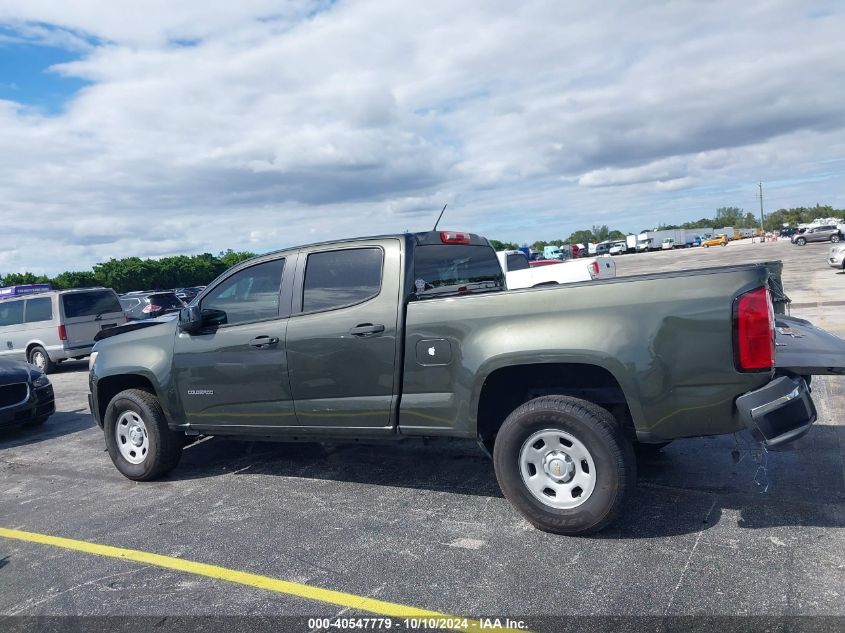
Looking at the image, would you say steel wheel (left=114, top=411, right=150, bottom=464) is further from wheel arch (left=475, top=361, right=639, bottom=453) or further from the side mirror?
wheel arch (left=475, top=361, right=639, bottom=453)

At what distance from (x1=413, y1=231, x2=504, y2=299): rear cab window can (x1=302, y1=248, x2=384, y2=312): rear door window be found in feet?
1.01

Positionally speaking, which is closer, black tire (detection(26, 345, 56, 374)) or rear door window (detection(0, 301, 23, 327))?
black tire (detection(26, 345, 56, 374))

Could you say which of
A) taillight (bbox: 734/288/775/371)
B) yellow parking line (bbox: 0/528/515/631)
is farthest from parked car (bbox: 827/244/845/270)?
yellow parking line (bbox: 0/528/515/631)

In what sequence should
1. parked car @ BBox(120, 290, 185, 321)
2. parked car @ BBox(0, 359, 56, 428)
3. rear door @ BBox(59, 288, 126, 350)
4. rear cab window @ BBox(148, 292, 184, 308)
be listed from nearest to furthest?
1. parked car @ BBox(0, 359, 56, 428)
2. rear door @ BBox(59, 288, 126, 350)
3. parked car @ BBox(120, 290, 185, 321)
4. rear cab window @ BBox(148, 292, 184, 308)

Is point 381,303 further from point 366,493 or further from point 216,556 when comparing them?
point 216,556

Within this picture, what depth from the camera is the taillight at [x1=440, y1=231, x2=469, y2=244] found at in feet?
17.1

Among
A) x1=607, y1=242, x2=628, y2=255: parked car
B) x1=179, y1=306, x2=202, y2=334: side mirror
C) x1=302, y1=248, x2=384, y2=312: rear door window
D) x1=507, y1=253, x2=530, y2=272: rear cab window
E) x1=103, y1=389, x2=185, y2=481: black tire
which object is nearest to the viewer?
x1=302, y1=248, x2=384, y2=312: rear door window

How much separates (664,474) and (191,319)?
12.7 feet

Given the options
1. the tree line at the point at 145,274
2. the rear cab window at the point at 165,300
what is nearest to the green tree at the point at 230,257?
the tree line at the point at 145,274

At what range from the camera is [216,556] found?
413cm

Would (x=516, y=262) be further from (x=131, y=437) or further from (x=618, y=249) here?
(x=618, y=249)

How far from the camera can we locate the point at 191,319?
17.6ft

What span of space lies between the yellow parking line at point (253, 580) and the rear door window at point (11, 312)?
11.7 meters

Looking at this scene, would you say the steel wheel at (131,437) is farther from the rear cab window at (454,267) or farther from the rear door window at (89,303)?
the rear door window at (89,303)
